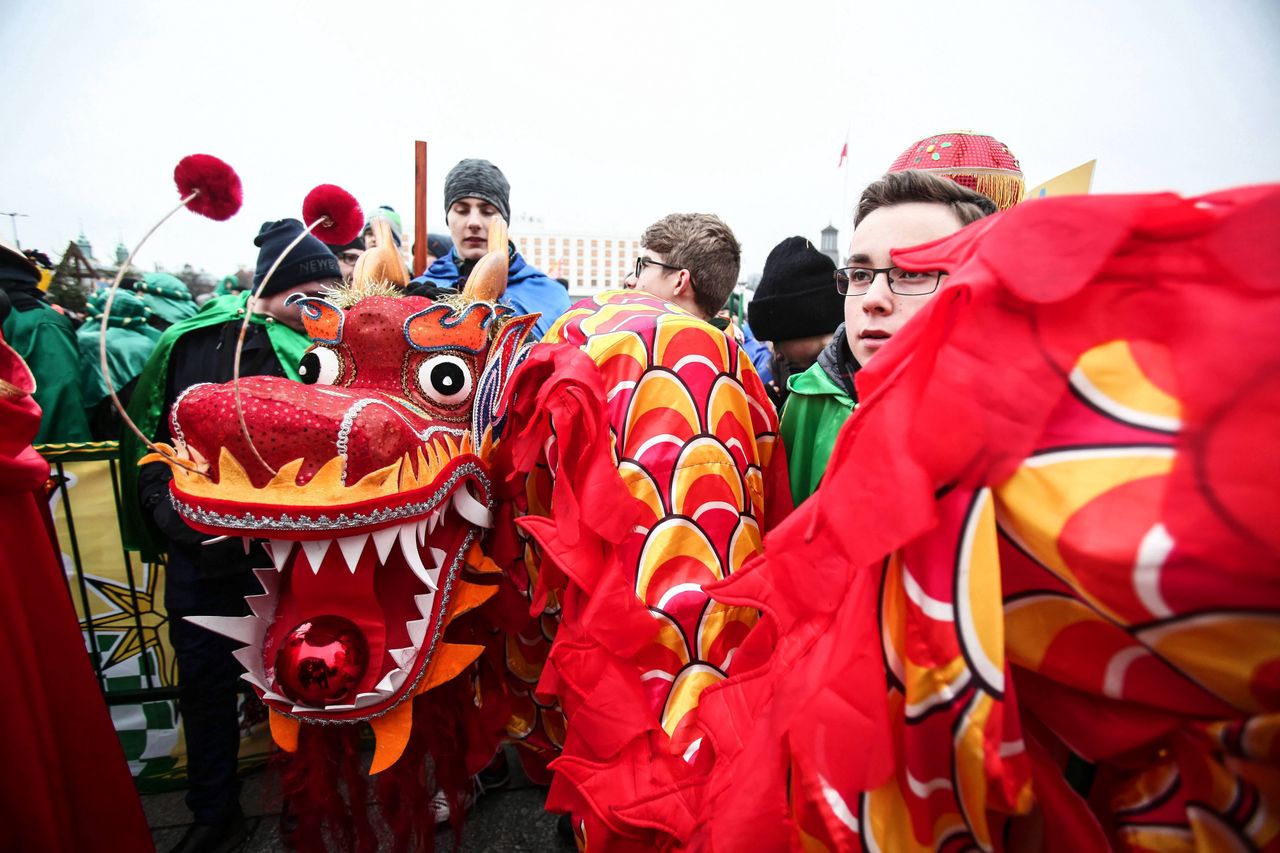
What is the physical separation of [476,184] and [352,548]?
7.90 feet

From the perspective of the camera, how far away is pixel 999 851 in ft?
2.33

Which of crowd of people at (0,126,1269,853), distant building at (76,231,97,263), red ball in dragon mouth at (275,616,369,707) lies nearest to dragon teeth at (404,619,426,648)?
red ball in dragon mouth at (275,616,369,707)

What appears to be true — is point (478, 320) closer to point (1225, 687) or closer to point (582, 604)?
point (582, 604)

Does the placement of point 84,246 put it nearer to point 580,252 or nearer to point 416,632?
point 416,632

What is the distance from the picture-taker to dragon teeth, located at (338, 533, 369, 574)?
129 centimetres

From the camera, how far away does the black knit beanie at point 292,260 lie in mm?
2418

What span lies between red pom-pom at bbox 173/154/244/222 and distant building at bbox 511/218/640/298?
35.2 meters

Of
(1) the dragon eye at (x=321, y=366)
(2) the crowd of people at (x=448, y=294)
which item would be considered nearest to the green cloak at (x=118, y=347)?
(2) the crowd of people at (x=448, y=294)

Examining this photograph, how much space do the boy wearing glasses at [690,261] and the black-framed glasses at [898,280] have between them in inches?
19.3

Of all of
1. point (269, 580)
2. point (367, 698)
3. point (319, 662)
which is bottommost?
point (367, 698)

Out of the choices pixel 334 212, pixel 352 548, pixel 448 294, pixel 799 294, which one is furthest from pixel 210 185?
pixel 799 294

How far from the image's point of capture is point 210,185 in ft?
4.98

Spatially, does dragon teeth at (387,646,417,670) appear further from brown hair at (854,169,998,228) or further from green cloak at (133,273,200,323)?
green cloak at (133,273,200,323)

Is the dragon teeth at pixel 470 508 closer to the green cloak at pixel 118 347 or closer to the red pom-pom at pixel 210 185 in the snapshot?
the red pom-pom at pixel 210 185
